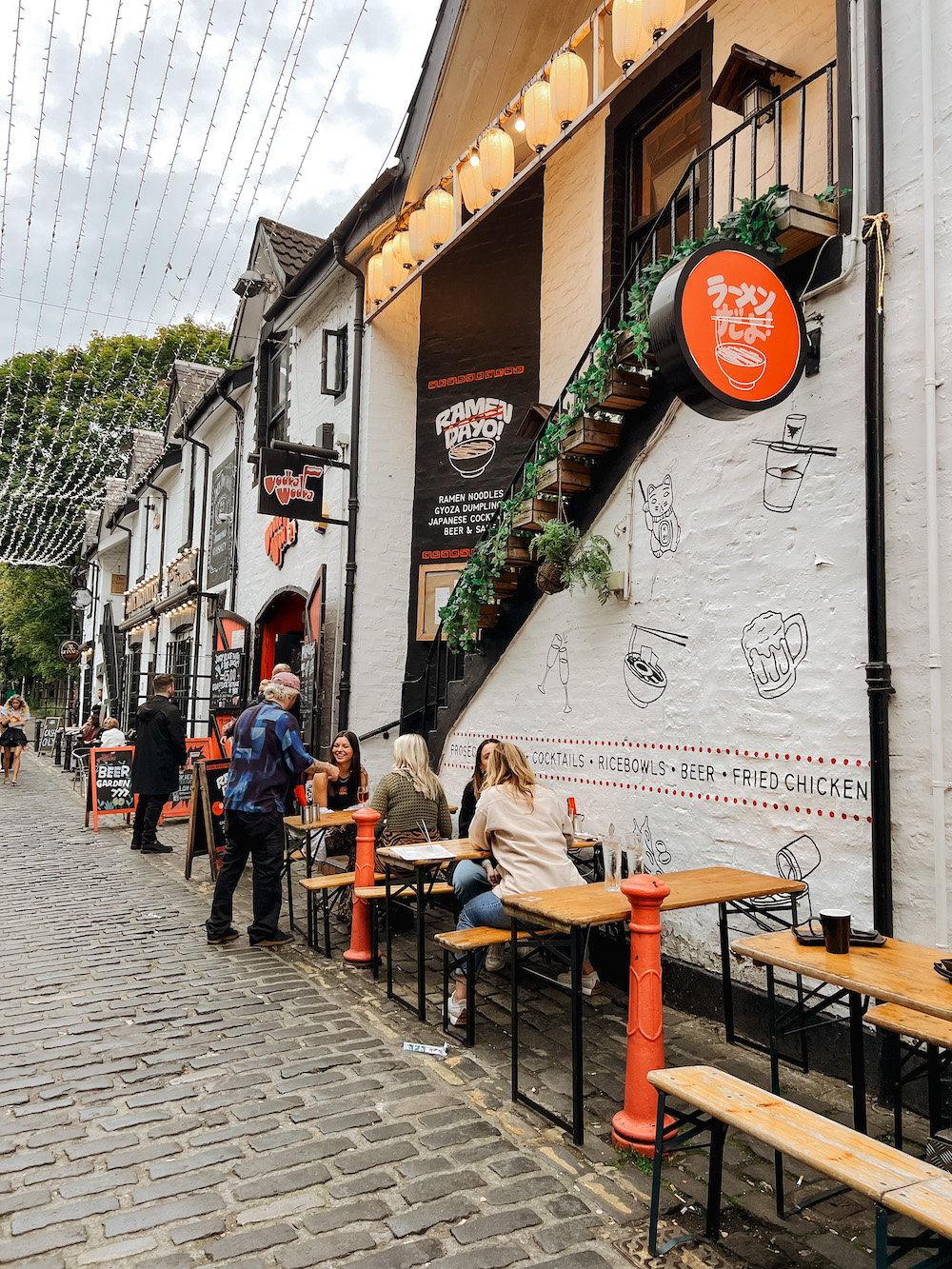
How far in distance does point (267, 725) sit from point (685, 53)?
7020mm

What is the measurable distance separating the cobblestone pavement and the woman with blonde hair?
62 centimetres

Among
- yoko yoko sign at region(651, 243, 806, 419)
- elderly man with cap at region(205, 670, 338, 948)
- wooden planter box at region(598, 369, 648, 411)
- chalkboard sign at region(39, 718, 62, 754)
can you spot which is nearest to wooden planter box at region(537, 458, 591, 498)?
wooden planter box at region(598, 369, 648, 411)

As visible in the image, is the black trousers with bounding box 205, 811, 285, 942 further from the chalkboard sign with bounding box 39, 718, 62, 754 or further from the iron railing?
the chalkboard sign with bounding box 39, 718, 62, 754

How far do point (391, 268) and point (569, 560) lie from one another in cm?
528

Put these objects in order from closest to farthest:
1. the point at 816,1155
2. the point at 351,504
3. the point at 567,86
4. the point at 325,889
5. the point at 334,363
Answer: the point at 816,1155 → the point at 325,889 → the point at 567,86 → the point at 351,504 → the point at 334,363

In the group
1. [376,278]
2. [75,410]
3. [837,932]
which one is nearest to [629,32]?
[376,278]

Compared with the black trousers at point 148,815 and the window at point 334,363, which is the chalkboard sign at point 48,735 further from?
the window at point 334,363

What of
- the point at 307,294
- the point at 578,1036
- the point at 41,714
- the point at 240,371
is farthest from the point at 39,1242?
the point at 41,714

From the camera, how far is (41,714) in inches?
1548

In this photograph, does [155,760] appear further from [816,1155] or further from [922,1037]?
[816,1155]

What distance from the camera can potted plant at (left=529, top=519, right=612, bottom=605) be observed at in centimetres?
595

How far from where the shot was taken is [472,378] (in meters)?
10.4

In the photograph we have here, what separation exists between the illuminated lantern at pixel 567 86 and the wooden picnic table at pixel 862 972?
646 cm

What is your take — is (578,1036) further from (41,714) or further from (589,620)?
(41,714)
